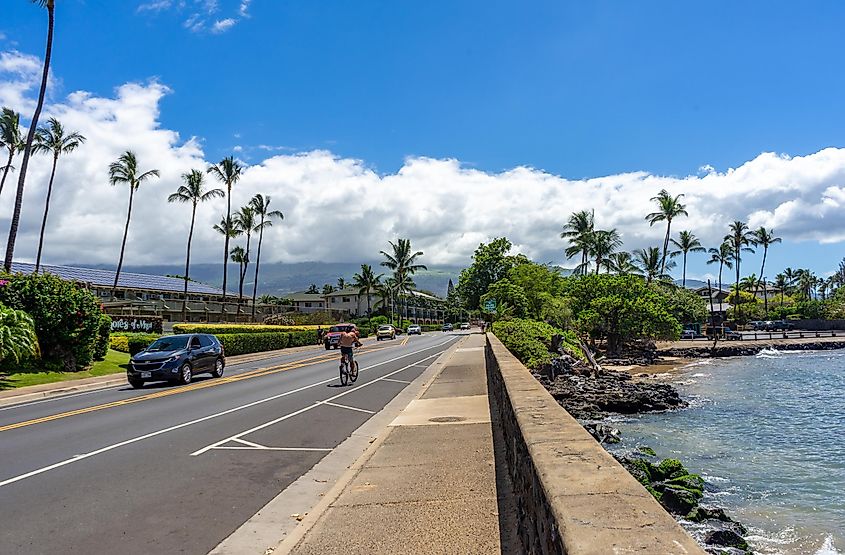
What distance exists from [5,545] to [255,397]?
11.8 m

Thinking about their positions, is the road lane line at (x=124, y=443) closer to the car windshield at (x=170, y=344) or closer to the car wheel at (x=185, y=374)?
the car wheel at (x=185, y=374)

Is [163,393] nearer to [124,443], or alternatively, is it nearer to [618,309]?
[124,443]

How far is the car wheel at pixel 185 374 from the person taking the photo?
21125 millimetres

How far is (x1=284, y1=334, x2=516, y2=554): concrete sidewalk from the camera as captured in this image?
5840 millimetres

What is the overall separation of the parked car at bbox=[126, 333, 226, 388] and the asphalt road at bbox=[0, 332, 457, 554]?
1.58 meters

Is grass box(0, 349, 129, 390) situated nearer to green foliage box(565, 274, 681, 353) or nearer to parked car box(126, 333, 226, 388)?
parked car box(126, 333, 226, 388)

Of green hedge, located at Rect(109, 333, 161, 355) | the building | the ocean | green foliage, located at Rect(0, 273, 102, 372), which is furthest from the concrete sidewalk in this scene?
the building

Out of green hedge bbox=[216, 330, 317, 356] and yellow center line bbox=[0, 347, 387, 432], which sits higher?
green hedge bbox=[216, 330, 317, 356]

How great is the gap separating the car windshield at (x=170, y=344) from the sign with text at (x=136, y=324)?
2123 centimetres

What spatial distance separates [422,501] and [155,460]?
4.55 metres

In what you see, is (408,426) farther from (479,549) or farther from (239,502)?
(479,549)

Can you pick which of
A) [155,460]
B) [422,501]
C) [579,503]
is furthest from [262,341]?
[579,503]

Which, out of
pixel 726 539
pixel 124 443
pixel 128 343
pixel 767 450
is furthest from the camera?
pixel 128 343

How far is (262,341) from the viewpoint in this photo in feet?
146
